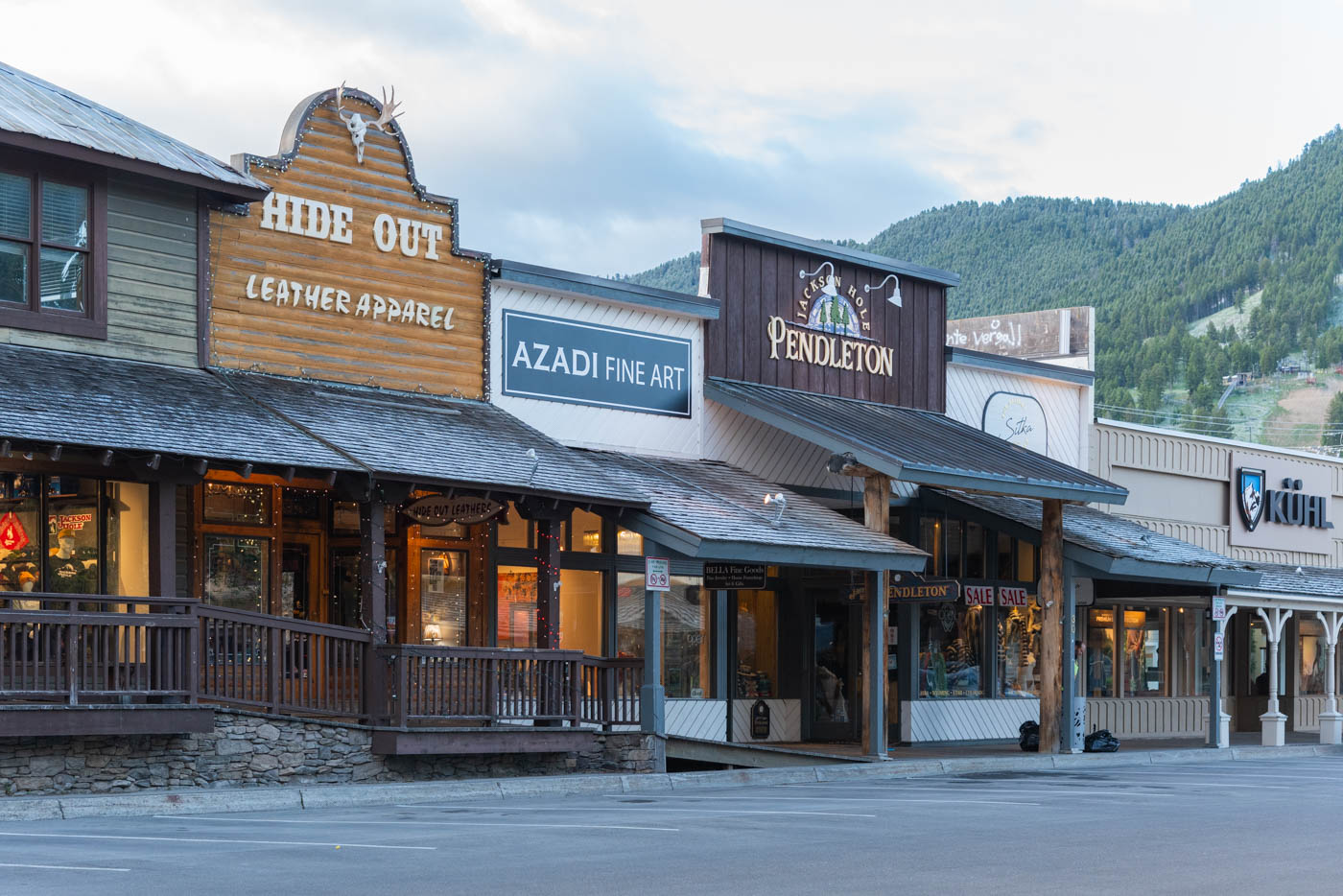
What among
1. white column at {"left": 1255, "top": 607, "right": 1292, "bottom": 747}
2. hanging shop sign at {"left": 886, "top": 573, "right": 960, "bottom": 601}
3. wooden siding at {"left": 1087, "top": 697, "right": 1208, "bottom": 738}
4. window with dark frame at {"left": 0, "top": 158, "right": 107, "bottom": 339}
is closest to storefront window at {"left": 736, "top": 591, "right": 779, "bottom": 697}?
hanging shop sign at {"left": 886, "top": 573, "right": 960, "bottom": 601}

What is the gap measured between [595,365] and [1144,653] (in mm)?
14848

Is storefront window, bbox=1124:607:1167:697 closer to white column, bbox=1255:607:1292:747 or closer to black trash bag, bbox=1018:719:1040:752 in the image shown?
white column, bbox=1255:607:1292:747

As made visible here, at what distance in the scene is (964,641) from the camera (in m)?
28.1

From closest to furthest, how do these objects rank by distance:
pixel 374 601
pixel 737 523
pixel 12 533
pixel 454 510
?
1. pixel 12 533
2. pixel 374 601
3. pixel 454 510
4. pixel 737 523

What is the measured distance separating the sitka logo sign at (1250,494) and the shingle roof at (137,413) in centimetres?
2217

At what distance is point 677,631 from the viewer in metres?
23.8

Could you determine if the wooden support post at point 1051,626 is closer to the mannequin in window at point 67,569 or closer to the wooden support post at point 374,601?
the wooden support post at point 374,601

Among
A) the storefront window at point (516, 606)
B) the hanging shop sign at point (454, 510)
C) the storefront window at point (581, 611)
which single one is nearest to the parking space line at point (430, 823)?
the hanging shop sign at point (454, 510)

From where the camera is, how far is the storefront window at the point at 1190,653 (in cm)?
3344

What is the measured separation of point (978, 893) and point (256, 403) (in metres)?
10.2

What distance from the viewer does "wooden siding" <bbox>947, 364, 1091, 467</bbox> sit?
94.3ft

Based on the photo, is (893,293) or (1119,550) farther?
(893,293)

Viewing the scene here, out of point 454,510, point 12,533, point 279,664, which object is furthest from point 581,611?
point 12,533

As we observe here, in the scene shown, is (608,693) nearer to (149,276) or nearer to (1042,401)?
(149,276)
